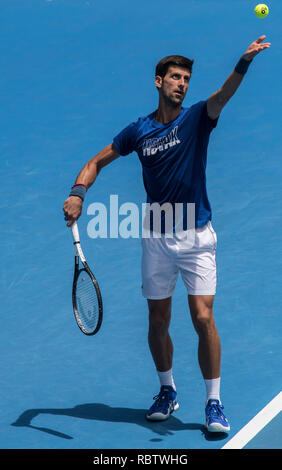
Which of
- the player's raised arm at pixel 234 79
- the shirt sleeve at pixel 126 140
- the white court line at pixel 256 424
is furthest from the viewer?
the shirt sleeve at pixel 126 140

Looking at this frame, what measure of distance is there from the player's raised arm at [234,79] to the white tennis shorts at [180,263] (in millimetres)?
918

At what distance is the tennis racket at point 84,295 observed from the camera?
6.77 m

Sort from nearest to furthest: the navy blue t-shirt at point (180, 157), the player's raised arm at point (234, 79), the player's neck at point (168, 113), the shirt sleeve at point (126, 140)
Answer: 1. the player's raised arm at point (234, 79)
2. the navy blue t-shirt at point (180, 157)
3. the player's neck at point (168, 113)
4. the shirt sleeve at point (126, 140)

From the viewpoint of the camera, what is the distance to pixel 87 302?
22.7 ft

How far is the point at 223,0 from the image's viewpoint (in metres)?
14.8

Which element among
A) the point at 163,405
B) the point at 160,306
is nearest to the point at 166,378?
the point at 163,405

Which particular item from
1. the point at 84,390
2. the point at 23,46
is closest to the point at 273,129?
the point at 23,46

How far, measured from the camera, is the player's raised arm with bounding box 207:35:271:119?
20.6 feet

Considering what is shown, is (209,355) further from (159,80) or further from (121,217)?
(121,217)

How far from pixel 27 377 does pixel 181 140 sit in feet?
8.05

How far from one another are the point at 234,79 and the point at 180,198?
3.22 ft

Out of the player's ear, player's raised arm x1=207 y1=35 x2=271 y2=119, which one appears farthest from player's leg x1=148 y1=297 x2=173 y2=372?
the player's ear

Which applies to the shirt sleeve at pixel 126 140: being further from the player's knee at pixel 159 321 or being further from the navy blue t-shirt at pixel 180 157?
the player's knee at pixel 159 321

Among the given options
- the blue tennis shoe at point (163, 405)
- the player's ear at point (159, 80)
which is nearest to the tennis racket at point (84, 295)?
the blue tennis shoe at point (163, 405)
